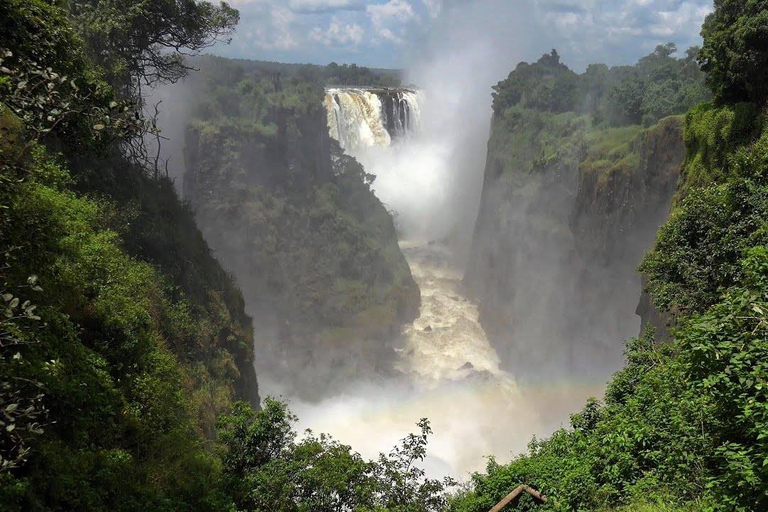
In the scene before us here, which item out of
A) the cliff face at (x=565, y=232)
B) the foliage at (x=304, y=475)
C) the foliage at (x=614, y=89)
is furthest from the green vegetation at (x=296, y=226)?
the foliage at (x=304, y=475)

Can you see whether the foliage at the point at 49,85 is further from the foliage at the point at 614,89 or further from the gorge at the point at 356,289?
the foliage at the point at 614,89

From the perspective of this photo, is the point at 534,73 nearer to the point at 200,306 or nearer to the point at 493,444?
the point at 493,444

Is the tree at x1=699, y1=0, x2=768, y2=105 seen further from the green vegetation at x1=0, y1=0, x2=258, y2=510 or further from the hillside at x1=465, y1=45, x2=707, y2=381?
the green vegetation at x1=0, y1=0, x2=258, y2=510

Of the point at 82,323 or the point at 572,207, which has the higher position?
the point at 572,207

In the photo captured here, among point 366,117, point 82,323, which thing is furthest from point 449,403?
point 366,117

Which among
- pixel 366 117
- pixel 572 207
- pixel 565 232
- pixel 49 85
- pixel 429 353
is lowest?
pixel 49 85

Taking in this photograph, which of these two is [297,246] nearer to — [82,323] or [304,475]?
[82,323]

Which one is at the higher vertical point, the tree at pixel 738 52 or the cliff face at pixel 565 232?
the cliff face at pixel 565 232
